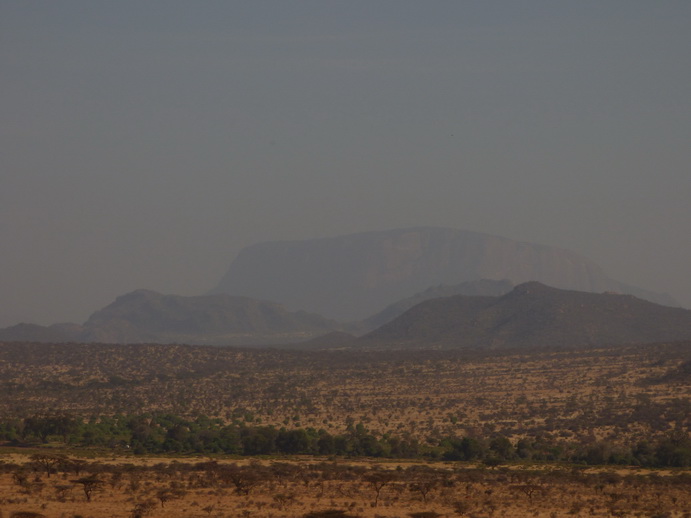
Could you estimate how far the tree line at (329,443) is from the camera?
2409 inches

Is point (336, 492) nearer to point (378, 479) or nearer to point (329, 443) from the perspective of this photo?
point (378, 479)

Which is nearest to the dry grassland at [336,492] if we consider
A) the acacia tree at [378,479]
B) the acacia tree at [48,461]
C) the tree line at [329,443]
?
the acacia tree at [378,479]

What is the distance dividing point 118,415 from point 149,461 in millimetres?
28127

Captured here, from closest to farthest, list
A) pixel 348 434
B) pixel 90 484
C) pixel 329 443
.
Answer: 1. pixel 90 484
2. pixel 329 443
3. pixel 348 434

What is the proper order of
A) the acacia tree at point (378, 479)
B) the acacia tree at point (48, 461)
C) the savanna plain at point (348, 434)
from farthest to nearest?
the acacia tree at point (48, 461), the acacia tree at point (378, 479), the savanna plain at point (348, 434)

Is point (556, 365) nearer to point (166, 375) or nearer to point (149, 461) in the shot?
point (166, 375)

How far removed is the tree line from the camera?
61188 mm

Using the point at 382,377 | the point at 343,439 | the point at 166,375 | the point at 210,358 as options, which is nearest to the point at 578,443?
the point at 343,439

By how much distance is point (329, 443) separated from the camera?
66.3 m

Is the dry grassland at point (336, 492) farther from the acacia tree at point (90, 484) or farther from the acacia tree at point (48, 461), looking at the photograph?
the acacia tree at point (48, 461)

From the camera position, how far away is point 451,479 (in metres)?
49.2

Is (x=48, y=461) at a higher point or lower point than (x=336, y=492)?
higher

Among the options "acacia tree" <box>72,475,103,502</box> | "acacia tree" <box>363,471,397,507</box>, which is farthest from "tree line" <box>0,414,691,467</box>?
"acacia tree" <box>72,475,103,502</box>

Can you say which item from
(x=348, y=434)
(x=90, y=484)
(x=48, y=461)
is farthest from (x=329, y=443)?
(x=90, y=484)
